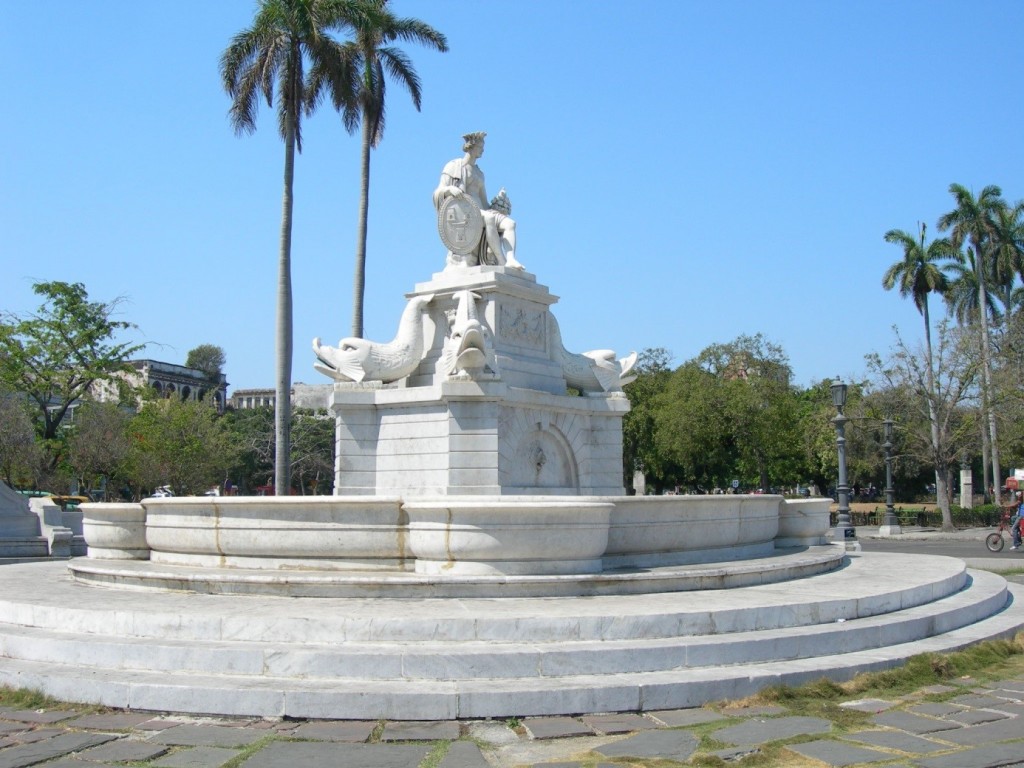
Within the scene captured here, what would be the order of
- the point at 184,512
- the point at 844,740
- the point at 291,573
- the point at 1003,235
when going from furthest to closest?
1. the point at 1003,235
2. the point at 184,512
3. the point at 291,573
4. the point at 844,740

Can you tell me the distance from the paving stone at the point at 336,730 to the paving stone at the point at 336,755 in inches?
4.2

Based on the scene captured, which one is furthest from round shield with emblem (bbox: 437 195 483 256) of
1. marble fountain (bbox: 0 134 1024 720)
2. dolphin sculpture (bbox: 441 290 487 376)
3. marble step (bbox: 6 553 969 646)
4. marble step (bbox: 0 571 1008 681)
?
marble step (bbox: 0 571 1008 681)

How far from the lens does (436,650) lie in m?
6.98

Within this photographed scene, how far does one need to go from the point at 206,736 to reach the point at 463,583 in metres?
2.79

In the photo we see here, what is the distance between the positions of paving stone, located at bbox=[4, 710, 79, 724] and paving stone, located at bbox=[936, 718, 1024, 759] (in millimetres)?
5633

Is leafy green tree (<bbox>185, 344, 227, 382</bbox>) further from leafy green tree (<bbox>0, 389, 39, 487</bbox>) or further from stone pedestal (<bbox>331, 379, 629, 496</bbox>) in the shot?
stone pedestal (<bbox>331, 379, 629, 496</bbox>)

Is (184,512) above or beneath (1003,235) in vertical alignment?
beneath

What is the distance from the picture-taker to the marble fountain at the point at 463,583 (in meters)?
6.81

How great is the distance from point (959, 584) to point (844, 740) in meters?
6.14

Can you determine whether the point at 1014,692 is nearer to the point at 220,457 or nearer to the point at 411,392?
the point at 411,392

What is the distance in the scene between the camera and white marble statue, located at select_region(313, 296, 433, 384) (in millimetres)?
13641

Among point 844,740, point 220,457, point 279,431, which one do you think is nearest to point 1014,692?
point 844,740

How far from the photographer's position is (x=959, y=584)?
1138cm

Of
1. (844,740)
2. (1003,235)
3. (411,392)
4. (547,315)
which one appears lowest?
(844,740)
